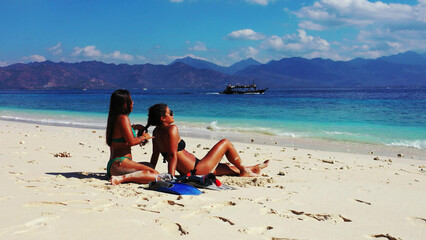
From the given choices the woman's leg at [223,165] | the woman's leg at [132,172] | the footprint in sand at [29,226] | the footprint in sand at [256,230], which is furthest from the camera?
the woman's leg at [223,165]

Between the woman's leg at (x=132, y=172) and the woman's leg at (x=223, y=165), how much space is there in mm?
810

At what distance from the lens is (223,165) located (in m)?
6.16

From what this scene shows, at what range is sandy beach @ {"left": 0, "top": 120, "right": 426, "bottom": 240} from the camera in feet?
10.6

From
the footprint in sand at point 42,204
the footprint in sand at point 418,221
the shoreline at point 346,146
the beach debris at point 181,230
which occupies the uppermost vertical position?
the footprint in sand at point 42,204

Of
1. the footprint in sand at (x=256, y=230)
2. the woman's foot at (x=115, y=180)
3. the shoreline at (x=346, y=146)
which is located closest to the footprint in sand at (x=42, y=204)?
the woman's foot at (x=115, y=180)

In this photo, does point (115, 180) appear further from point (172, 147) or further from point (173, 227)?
point (173, 227)

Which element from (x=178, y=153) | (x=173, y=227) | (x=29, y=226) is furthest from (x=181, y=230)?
(x=178, y=153)

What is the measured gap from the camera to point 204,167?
568 centimetres

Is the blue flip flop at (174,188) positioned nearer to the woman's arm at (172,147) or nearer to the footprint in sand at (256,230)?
the woman's arm at (172,147)

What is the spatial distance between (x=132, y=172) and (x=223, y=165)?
1645 mm

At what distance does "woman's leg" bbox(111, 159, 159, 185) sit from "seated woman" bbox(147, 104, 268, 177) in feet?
1.05

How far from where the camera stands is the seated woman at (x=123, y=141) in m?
5.07

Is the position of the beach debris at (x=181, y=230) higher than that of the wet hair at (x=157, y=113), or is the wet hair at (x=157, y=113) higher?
the wet hair at (x=157, y=113)

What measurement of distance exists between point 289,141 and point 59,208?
32.9 feet
